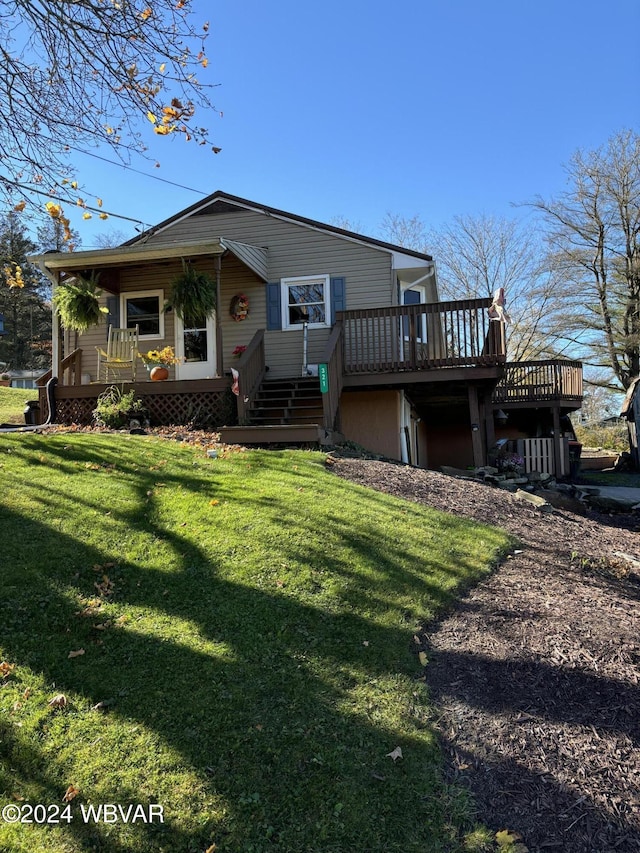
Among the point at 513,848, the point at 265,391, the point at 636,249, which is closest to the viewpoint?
the point at 513,848

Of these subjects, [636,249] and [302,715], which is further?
[636,249]

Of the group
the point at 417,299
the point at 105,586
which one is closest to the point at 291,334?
the point at 417,299

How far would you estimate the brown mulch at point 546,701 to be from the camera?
222 centimetres

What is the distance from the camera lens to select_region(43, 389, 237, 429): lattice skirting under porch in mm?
9805

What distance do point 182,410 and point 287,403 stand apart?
1887 mm

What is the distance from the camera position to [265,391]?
10.5m

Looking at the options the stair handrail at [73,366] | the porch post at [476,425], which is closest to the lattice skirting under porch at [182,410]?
the stair handrail at [73,366]

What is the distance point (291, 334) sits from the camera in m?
12.0

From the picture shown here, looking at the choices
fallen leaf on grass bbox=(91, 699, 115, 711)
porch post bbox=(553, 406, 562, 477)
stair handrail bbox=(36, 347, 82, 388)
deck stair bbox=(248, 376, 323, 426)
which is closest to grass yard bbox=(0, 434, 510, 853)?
fallen leaf on grass bbox=(91, 699, 115, 711)

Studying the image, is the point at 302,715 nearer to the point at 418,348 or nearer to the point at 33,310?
the point at 418,348

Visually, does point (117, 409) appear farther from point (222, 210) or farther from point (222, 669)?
point (222, 669)

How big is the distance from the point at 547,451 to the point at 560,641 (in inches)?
520

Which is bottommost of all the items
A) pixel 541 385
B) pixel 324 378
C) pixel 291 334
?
pixel 324 378

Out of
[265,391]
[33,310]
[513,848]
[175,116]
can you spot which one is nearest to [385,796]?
[513,848]
